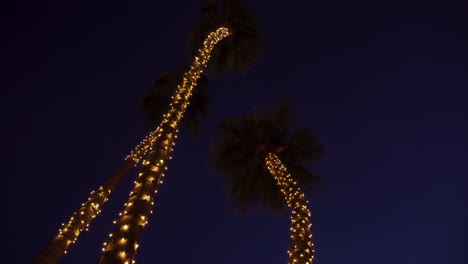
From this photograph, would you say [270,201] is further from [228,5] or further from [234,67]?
[228,5]

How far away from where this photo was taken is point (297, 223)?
275 inches

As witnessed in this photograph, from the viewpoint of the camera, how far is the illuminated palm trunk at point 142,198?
147 inches

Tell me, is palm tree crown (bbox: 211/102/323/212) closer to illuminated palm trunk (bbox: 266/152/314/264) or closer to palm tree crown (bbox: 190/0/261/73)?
illuminated palm trunk (bbox: 266/152/314/264)

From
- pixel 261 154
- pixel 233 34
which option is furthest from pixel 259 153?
pixel 233 34

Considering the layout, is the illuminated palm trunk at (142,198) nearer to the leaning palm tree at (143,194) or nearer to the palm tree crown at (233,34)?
the leaning palm tree at (143,194)

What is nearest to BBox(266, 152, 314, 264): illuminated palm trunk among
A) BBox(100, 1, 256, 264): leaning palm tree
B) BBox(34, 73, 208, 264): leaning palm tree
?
BBox(100, 1, 256, 264): leaning palm tree

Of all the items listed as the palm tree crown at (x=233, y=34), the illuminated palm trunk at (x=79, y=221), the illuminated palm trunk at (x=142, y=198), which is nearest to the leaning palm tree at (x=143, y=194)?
the illuminated palm trunk at (x=142, y=198)

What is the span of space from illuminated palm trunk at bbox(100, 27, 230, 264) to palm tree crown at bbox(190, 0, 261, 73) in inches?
232

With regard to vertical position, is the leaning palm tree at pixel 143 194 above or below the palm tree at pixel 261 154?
below

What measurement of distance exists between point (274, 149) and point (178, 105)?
416 cm

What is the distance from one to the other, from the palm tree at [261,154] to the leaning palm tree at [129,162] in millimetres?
2454

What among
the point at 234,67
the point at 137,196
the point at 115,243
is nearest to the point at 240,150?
the point at 234,67

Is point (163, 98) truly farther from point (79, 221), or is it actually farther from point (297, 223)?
point (297, 223)

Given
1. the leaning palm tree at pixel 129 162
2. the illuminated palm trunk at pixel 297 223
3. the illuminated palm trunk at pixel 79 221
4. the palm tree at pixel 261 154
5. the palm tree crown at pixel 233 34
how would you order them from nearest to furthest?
the illuminated palm trunk at pixel 297 223, the illuminated palm trunk at pixel 79 221, the leaning palm tree at pixel 129 162, the palm tree at pixel 261 154, the palm tree crown at pixel 233 34
